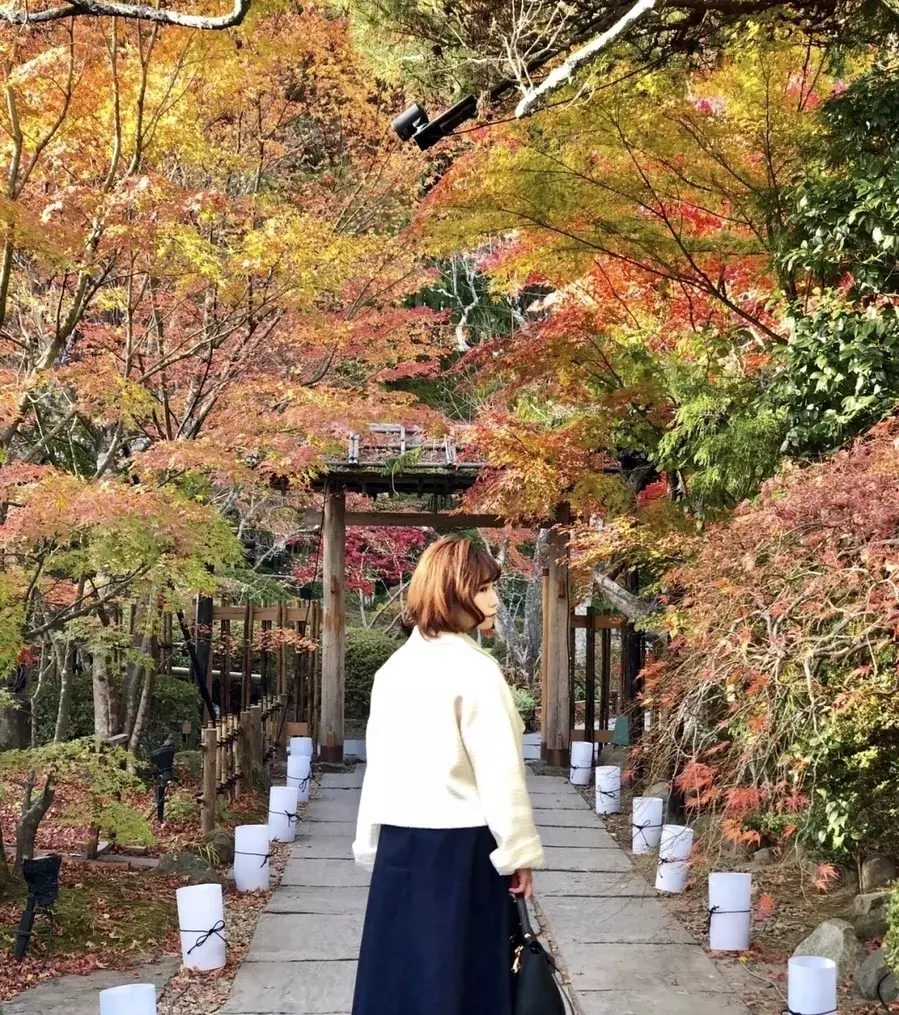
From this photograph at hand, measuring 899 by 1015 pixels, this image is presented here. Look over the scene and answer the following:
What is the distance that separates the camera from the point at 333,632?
1203 cm

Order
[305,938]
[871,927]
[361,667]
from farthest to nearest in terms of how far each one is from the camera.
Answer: [361,667] < [305,938] < [871,927]

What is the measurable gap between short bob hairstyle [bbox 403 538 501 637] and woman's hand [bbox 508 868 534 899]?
63cm

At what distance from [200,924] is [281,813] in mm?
3086

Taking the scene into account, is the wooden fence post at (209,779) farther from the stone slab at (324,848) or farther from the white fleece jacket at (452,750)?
the white fleece jacket at (452,750)

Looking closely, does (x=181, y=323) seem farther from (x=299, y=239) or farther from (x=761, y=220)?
(x=761, y=220)

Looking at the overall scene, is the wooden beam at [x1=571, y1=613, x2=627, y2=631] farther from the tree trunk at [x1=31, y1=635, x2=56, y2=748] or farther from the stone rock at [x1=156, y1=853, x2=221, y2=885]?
the stone rock at [x1=156, y1=853, x2=221, y2=885]

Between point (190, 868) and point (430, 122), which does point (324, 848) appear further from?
point (430, 122)

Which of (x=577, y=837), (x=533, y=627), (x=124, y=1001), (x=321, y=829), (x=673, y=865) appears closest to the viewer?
(x=124, y=1001)

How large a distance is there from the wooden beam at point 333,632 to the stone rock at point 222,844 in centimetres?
413

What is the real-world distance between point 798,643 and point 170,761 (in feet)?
21.4

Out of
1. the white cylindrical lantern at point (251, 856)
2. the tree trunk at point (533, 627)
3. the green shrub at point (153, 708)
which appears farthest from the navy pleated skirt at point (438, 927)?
the tree trunk at point (533, 627)

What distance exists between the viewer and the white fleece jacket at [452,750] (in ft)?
8.48

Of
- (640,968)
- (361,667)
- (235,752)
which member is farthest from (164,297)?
(361,667)

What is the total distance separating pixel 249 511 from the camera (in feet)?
39.6
